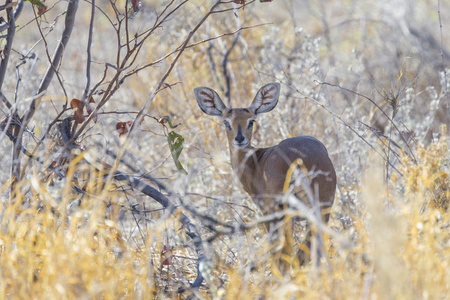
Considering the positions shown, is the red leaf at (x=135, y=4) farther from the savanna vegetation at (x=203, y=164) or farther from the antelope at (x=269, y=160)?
the antelope at (x=269, y=160)

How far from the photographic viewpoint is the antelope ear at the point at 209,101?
5.40 meters

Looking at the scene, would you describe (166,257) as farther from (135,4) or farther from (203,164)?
(203,164)

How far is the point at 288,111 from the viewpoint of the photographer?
20.4 feet

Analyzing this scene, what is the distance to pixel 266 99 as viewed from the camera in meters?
5.45

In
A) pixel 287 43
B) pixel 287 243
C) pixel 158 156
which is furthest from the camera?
pixel 287 43

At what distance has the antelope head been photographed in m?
5.08

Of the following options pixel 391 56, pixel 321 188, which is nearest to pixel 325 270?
pixel 321 188

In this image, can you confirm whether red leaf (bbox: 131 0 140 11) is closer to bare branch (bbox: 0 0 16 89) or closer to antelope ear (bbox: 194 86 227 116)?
bare branch (bbox: 0 0 16 89)

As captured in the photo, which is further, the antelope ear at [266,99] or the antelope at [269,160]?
the antelope ear at [266,99]

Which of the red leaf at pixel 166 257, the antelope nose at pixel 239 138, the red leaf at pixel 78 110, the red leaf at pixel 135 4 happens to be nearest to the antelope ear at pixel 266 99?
the antelope nose at pixel 239 138

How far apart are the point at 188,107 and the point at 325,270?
4.61 metres

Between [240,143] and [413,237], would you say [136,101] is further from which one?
[413,237]

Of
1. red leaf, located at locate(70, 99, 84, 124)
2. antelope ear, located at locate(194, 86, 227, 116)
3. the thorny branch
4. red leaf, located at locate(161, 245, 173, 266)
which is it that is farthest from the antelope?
red leaf, located at locate(70, 99, 84, 124)

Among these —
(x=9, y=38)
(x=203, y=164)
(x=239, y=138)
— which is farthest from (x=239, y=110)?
(x=9, y=38)
